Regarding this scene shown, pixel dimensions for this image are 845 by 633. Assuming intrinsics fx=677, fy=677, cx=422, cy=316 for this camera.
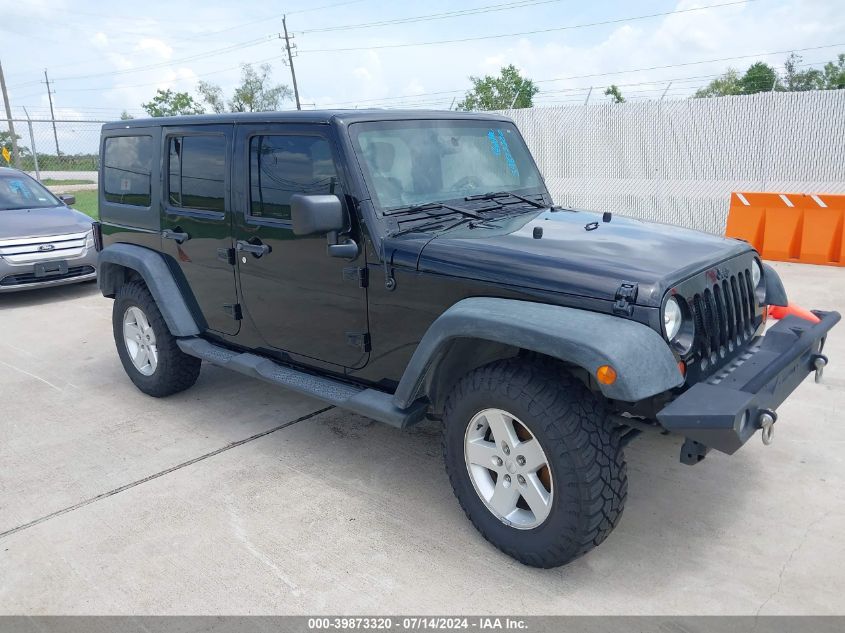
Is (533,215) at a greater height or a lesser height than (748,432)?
greater

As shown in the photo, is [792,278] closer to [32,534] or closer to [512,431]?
[512,431]

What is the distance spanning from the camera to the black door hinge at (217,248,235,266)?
4074 millimetres

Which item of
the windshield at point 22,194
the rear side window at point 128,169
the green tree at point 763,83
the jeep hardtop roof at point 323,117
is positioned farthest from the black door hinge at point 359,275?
the green tree at point 763,83

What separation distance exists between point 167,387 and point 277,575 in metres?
2.35

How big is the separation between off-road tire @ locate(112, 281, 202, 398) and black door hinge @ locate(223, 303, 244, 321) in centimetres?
69

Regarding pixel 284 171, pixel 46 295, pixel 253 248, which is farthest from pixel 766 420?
pixel 46 295

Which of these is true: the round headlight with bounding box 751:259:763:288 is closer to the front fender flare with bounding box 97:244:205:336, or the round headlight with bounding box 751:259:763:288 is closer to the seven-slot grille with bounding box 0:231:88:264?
the front fender flare with bounding box 97:244:205:336

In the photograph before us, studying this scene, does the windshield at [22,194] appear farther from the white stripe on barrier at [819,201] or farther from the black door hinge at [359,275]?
the white stripe on barrier at [819,201]

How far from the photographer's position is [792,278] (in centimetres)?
795

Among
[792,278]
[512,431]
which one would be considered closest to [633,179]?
[792,278]

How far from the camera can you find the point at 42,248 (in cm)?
826

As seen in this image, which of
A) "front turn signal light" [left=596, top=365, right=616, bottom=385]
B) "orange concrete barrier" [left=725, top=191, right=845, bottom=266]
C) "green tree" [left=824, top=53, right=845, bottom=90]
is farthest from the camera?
"green tree" [left=824, top=53, right=845, bottom=90]

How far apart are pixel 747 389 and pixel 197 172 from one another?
3.37 meters

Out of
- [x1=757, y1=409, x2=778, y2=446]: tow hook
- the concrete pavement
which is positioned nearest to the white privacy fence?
the concrete pavement
